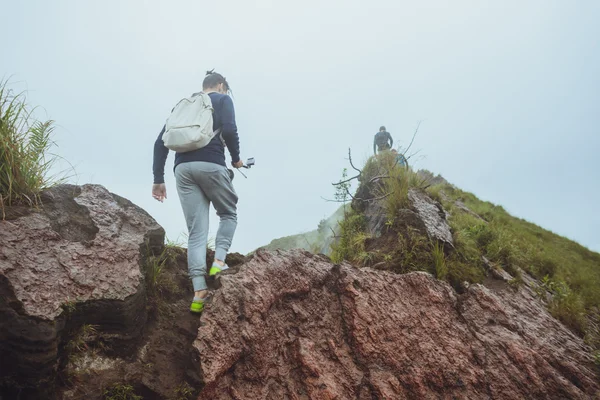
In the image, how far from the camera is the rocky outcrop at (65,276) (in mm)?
2465

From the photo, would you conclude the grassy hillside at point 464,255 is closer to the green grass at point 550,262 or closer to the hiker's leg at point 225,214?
the green grass at point 550,262

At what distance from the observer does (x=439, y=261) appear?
4898 millimetres

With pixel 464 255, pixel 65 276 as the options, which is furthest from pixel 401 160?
pixel 65 276

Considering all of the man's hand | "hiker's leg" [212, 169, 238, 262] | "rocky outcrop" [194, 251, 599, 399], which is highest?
the man's hand

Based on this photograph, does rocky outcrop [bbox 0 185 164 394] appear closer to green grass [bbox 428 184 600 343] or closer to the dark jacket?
green grass [bbox 428 184 600 343]

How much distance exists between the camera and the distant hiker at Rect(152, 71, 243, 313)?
368cm

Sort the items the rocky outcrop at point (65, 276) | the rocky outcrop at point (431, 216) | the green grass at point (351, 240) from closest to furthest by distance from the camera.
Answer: the rocky outcrop at point (65, 276)
the rocky outcrop at point (431, 216)
the green grass at point (351, 240)

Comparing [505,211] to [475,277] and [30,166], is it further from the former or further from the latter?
[30,166]

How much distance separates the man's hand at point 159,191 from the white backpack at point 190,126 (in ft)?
2.07

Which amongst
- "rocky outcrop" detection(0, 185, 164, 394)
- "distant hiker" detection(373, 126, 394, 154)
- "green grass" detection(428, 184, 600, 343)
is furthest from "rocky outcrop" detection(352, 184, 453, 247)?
"distant hiker" detection(373, 126, 394, 154)

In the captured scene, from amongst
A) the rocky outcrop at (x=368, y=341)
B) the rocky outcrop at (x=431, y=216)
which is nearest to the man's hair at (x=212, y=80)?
the rocky outcrop at (x=368, y=341)

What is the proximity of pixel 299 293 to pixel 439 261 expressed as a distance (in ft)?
7.18

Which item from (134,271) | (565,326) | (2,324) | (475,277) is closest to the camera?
(2,324)

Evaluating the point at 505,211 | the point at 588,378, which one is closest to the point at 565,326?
the point at 588,378
